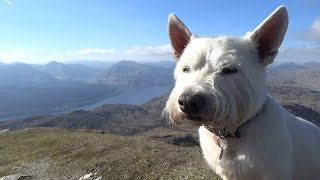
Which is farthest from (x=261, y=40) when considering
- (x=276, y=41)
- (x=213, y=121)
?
(x=213, y=121)

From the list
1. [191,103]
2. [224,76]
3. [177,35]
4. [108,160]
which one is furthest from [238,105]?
[108,160]

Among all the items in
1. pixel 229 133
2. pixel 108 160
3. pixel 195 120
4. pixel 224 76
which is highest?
pixel 224 76

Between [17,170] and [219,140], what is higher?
[219,140]

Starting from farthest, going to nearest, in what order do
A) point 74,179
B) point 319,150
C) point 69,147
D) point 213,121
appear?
point 69,147 → point 74,179 → point 319,150 → point 213,121

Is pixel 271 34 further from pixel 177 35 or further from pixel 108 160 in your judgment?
pixel 108 160

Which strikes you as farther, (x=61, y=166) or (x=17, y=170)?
(x=17, y=170)

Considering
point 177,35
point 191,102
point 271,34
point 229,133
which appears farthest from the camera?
point 177,35

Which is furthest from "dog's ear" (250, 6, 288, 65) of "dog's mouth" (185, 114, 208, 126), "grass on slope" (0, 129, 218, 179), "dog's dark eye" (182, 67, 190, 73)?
"grass on slope" (0, 129, 218, 179)

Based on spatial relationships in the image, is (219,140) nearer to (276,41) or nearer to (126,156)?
(276,41)
